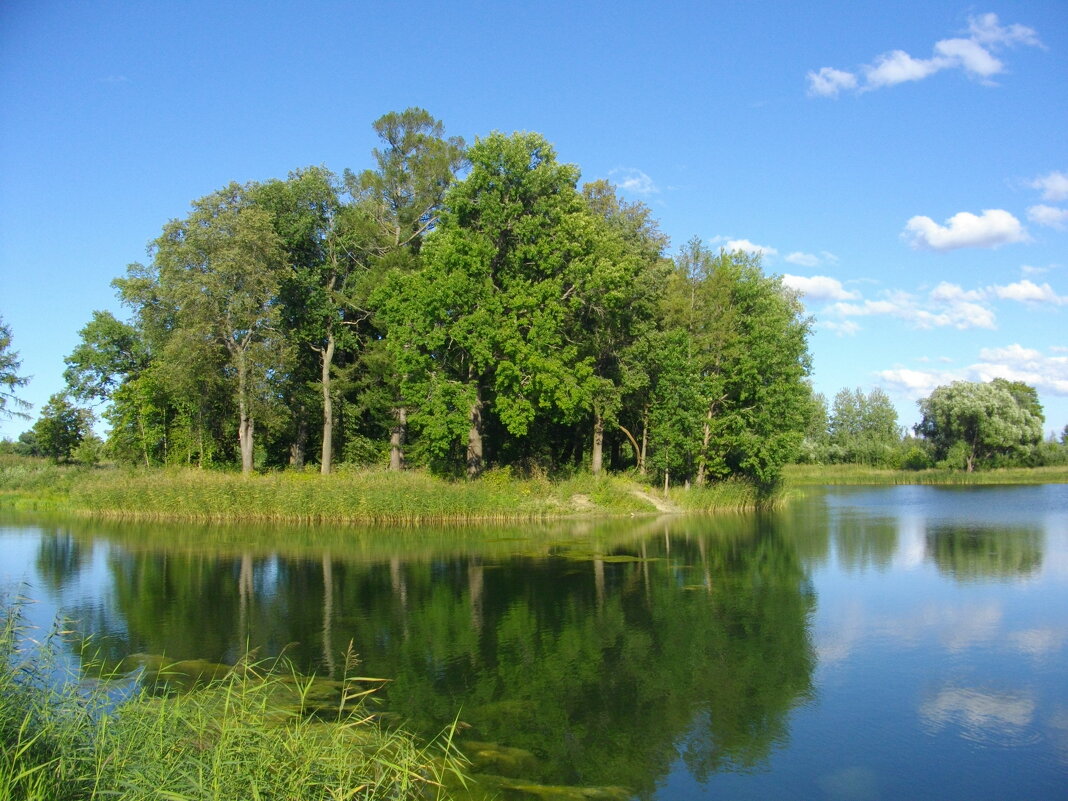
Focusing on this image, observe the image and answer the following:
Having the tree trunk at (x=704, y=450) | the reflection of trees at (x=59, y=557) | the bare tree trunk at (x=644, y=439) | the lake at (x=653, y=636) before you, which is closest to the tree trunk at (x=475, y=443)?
the lake at (x=653, y=636)

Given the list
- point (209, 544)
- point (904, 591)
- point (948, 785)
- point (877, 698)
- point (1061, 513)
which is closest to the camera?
point (948, 785)

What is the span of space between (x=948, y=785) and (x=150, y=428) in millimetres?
39828

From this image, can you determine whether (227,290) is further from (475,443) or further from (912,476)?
(912,476)

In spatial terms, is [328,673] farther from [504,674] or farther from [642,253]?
[642,253]

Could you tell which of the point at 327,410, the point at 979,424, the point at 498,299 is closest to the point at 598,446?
the point at 498,299

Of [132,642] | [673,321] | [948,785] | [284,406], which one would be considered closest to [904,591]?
[948,785]

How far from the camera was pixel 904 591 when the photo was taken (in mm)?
18328

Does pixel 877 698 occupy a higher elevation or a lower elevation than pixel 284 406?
lower

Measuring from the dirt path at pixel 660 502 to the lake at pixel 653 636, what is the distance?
23.2 ft

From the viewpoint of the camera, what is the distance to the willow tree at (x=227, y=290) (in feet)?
112

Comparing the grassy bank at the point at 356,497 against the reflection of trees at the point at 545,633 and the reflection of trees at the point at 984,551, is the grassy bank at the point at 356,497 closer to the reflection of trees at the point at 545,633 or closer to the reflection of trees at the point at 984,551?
the reflection of trees at the point at 545,633

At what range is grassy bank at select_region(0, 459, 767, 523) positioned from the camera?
1178 inches

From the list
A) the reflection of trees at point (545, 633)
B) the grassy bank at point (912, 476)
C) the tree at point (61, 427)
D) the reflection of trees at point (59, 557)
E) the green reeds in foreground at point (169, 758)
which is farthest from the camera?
the grassy bank at point (912, 476)

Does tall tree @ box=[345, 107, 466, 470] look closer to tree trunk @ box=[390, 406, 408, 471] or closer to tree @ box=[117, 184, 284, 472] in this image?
tree trunk @ box=[390, 406, 408, 471]
